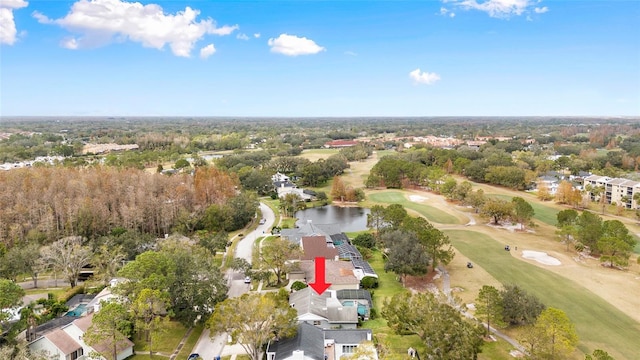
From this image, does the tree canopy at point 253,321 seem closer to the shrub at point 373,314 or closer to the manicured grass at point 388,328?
the manicured grass at point 388,328

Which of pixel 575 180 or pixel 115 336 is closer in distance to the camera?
pixel 115 336

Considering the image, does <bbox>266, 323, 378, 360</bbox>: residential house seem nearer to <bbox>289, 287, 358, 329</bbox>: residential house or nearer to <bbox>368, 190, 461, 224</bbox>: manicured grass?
<bbox>289, 287, 358, 329</bbox>: residential house

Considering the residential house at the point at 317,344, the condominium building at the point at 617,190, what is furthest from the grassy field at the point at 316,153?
the residential house at the point at 317,344

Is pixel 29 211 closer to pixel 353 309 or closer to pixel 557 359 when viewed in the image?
pixel 353 309

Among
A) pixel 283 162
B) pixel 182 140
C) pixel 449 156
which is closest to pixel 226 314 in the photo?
pixel 283 162

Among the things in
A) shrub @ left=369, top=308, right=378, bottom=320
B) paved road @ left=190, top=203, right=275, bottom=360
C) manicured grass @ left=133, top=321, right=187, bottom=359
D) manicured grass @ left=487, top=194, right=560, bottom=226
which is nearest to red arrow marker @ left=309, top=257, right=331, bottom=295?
shrub @ left=369, top=308, right=378, bottom=320

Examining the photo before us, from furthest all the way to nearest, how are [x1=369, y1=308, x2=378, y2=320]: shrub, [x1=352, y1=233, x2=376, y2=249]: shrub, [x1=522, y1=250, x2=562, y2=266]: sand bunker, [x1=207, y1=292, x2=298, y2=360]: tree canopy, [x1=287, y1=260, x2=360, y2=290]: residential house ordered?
[x1=352, y1=233, x2=376, y2=249]: shrub
[x1=522, y1=250, x2=562, y2=266]: sand bunker
[x1=287, y1=260, x2=360, y2=290]: residential house
[x1=369, y1=308, x2=378, y2=320]: shrub
[x1=207, y1=292, x2=298, y2=360]: tree canopy

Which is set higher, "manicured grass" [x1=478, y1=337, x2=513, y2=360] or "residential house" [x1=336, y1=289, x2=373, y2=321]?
"residential house" [x1=336, y1=289, x2=373, y2=321]
